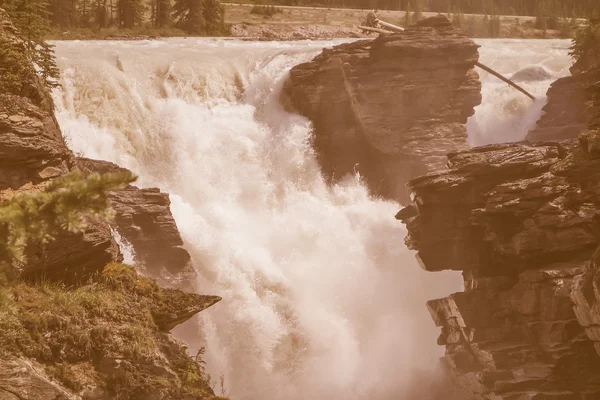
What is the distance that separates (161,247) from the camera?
2494 cm

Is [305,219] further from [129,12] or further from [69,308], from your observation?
[129,12]

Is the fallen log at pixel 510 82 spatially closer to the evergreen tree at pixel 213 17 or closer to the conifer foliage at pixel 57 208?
the evergreen tree at pixel 213 17

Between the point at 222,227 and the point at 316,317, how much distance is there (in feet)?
17.1

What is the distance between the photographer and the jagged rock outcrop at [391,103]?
35.9 m

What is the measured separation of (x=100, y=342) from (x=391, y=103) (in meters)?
23.9

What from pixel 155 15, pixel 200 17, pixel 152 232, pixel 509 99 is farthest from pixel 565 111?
pixel 155 15

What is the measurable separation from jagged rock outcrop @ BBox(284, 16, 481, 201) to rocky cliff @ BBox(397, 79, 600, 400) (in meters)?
11.2

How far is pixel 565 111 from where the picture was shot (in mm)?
38719

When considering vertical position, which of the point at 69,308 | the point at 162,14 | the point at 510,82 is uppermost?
the point at 162,14

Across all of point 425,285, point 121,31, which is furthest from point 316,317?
point 121,31

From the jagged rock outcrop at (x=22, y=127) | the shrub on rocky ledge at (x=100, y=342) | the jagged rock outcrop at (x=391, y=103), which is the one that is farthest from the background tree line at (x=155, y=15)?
the shrub on rocky ledge at (x=100, y=342)

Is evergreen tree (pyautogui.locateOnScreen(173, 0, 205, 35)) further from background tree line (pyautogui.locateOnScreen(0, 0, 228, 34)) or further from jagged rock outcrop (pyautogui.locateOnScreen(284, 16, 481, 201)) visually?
jagged rock outcrop (pyautogui.locateOnScreen(284, 16, 481, 201))

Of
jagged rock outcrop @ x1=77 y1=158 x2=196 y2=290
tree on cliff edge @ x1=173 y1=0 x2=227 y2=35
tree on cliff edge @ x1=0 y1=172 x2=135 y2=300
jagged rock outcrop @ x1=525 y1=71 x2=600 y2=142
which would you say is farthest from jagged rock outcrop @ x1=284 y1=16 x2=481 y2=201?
tree on cliff edge @ x1=0 y1=172 x2=135 y2=300

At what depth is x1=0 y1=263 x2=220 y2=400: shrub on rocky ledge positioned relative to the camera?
13.8m
